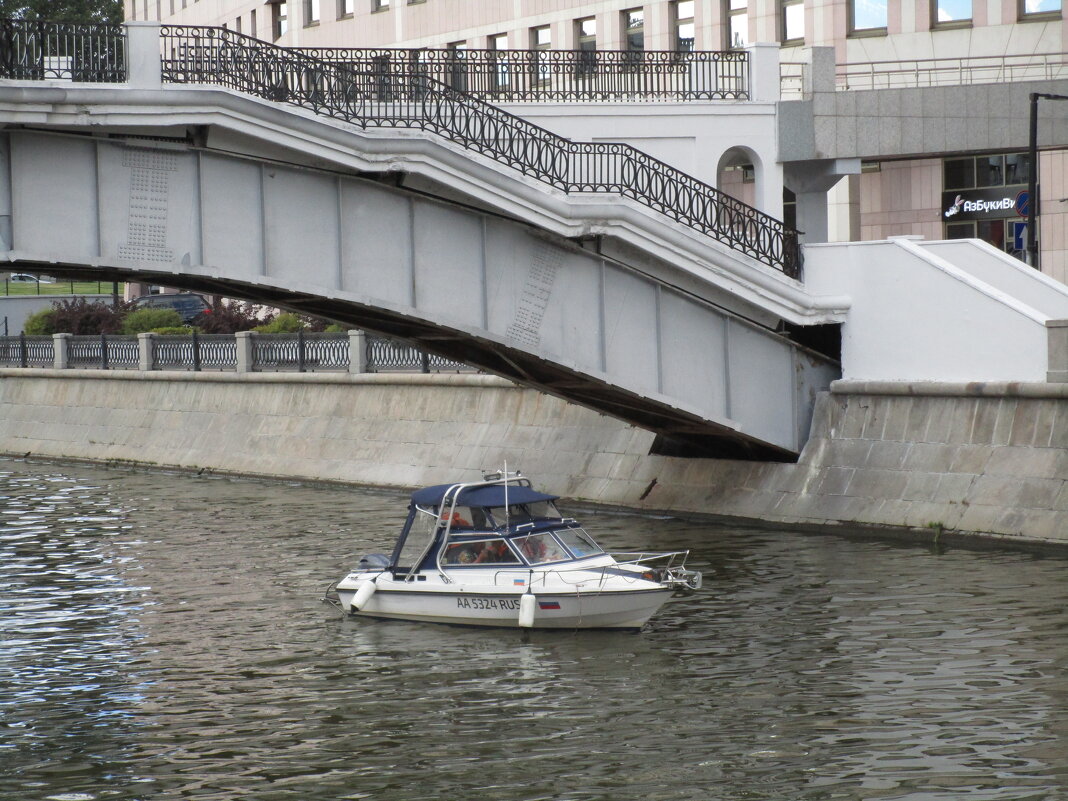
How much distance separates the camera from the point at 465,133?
23.4 meters

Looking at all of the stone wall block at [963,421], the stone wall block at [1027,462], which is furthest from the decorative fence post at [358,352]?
the stone wall block at [1027,462]

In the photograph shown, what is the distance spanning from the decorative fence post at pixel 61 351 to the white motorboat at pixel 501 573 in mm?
29674

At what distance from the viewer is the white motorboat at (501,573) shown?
18484 mm

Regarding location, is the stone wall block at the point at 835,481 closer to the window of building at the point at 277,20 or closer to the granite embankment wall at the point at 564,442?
the granite embankment wall at the point at 564,442

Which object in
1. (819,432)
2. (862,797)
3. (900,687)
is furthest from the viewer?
(819,432)

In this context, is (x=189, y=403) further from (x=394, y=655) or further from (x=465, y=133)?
(x=394, y=655)

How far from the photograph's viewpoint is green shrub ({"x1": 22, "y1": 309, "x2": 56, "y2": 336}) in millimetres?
56656

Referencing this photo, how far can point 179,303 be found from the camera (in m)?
63.0

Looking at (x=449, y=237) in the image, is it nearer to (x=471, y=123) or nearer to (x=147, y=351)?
(x=471, y=123)

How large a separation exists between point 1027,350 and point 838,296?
3.37 metres

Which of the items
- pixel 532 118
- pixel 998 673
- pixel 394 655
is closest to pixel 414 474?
pixel 532 118

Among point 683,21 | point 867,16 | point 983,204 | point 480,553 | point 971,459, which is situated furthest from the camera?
point 683,21

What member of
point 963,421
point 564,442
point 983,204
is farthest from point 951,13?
point 963,421

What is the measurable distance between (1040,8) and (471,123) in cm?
2290
